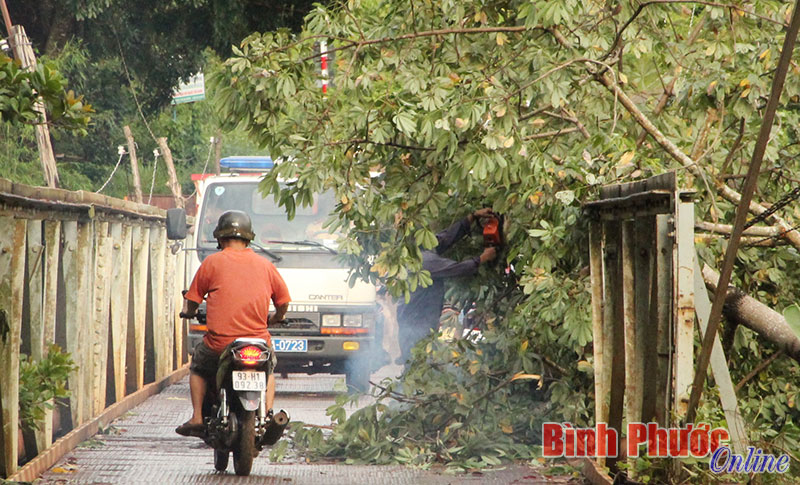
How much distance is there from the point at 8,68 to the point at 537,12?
3.04 m

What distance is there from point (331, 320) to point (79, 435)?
13.1 ft

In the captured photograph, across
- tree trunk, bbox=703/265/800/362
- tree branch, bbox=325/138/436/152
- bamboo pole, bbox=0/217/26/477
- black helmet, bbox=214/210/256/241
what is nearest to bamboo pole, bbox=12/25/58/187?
black helmet, bbox=214/210/256/241

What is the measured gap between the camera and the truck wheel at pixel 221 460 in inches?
310

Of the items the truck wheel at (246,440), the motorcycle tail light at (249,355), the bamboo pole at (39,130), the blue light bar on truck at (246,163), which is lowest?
the truck wheel at (246,440)

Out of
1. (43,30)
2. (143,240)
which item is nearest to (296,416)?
(143,240)

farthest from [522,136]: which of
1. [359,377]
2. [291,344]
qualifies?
[359,377]

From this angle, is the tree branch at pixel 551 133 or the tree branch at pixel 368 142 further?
the tree branch at pixel 551 133

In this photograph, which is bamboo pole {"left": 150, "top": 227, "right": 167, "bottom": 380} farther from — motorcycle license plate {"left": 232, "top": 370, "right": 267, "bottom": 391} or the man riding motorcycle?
motorcycle license plate {"left": 232, "top": 370, "right": 267, "bottom": 391}

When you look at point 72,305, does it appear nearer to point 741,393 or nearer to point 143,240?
point 143,240

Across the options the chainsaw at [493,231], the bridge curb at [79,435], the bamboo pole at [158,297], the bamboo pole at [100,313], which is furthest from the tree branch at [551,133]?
the bamboo pole at [158,297]

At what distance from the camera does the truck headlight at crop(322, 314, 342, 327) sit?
12.5 metres

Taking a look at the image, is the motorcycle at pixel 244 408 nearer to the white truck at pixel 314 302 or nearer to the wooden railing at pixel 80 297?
the wooden railing at pixel 80 297

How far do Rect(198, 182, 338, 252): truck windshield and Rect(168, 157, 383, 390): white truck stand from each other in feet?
0.03

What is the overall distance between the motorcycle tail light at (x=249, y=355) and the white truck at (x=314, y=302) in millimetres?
4738
